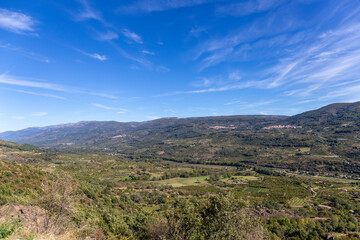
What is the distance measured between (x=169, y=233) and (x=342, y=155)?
205095mm

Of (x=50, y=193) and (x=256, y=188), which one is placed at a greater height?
(x=50, y=193)

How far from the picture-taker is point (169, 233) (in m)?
23.8

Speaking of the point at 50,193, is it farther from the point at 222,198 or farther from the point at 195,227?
the point at 222,198

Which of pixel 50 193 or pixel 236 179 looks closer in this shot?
pixel 50 193

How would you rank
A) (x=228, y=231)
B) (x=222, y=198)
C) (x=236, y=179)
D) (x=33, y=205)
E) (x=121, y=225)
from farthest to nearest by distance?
(x=236, y=179) < (x=121, y=225) < (x=222, y=198) < (x=33, y=205) < (x=228, y=231)

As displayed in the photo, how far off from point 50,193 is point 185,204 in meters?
16.2

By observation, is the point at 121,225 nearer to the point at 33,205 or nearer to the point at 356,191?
the point at 33,205

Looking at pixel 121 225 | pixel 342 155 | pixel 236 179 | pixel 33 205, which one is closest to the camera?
pixel 33 205

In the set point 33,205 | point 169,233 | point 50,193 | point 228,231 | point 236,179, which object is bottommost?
point 236,179

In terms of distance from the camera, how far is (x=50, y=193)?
18203 millimetres

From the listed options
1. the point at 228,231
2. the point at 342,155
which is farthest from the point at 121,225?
the point at 342,155

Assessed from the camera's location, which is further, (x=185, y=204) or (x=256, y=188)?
(x=256, y=188)

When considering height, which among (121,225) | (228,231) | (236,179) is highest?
(228,231)

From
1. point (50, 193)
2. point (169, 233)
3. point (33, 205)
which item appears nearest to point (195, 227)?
point (169, 233)
